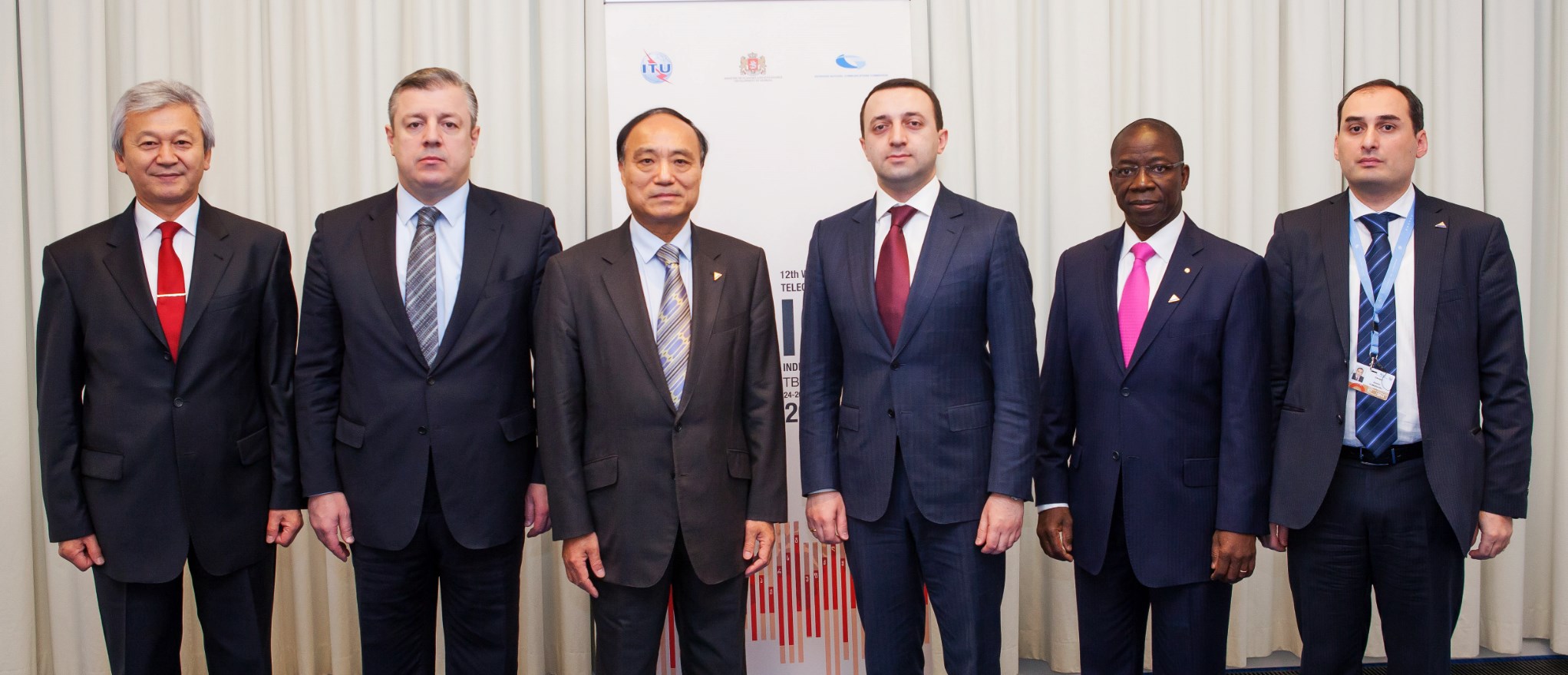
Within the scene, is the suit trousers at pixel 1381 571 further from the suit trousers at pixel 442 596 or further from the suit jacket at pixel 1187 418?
the suit trousers at pixel 442 596

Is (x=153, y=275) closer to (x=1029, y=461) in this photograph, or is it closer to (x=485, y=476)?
(x=485, y=476)

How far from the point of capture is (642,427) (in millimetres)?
2152

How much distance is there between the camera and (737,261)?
229cm

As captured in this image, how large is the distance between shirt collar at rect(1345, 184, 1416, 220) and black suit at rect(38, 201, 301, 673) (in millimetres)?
2850

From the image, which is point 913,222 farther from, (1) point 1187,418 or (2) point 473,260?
(2) point 473,260

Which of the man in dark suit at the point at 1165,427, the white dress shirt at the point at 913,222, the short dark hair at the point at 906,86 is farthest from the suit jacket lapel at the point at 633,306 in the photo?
the man in dark suit at the point at 1165,427

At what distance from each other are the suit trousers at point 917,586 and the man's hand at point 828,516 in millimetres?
27

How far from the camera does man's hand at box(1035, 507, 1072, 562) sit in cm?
239

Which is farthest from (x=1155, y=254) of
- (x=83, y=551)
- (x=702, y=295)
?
(x=83, y=551)

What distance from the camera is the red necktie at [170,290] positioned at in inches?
89.2

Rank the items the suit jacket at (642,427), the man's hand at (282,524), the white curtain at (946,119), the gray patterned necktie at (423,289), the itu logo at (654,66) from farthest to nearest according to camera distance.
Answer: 1. the white curtain at (946,119)
2. the itu logo at (654,66)
3. the man's hand at (282,524)
4. the gray patterned necktie at (423,289)
5. the suit jacket at (642,427)

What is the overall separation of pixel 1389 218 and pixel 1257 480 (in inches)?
31.3

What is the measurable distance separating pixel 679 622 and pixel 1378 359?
6.14ft

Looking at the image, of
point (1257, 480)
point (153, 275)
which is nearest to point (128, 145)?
point (153, 275)
